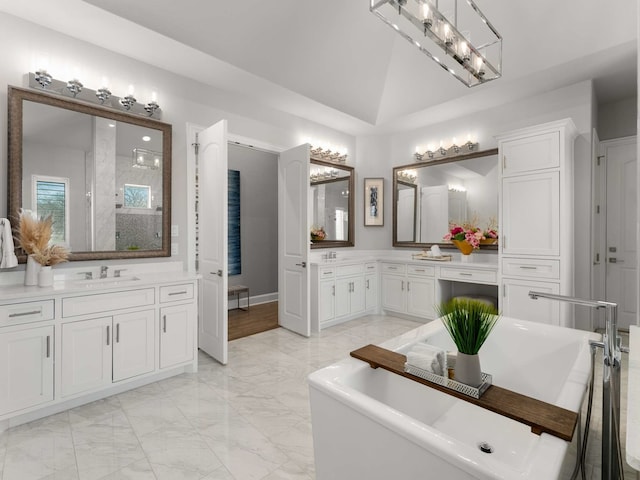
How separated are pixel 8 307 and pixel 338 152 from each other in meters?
4.13

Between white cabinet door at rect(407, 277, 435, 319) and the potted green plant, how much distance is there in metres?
2.99

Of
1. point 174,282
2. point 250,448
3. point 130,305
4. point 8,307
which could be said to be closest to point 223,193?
point 174,282

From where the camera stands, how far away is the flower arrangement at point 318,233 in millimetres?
4762

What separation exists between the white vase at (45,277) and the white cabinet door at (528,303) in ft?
13.7

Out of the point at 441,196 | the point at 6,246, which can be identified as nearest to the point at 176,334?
the point at 6,246

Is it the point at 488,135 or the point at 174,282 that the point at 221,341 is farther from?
the point at 488,135

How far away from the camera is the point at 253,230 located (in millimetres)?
5934

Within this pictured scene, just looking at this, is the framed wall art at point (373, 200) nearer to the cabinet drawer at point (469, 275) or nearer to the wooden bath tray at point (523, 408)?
the cabinet drawer at point (469, 275)

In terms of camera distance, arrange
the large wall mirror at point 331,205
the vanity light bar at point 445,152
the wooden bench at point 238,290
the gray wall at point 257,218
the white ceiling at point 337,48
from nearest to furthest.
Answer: the white ceiling at point 337,48, the vanity light bar at point 445,152, the large wall mirror at point 331,205, the wooden bench at point 238,290, the gray wall at point 257,218

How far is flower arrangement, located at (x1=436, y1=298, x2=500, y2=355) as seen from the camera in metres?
1.38

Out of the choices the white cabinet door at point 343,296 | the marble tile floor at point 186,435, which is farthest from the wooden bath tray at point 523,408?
the white cabinet door at point 343,296

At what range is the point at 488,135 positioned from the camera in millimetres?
4289

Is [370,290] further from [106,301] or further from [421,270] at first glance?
[106,301]

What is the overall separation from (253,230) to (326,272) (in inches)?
87.3
